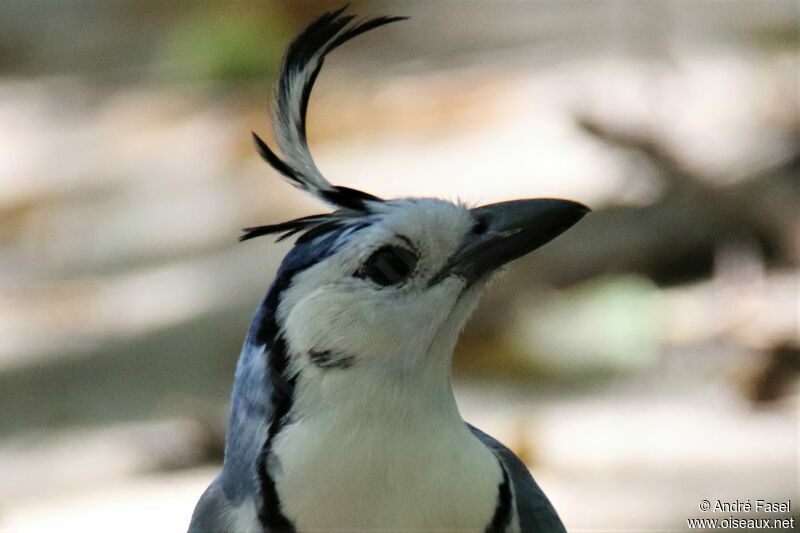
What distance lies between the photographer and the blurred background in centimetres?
323

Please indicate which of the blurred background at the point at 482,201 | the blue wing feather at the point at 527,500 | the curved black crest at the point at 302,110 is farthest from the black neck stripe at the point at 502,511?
the blurred background at the point at 482,201

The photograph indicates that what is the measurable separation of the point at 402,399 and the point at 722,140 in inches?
103

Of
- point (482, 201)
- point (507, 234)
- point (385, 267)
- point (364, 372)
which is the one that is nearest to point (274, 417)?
point (364, 372)

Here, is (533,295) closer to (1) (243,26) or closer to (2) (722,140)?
(2) (722,140)

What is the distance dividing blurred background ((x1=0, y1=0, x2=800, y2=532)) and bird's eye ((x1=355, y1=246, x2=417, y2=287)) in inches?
54.0

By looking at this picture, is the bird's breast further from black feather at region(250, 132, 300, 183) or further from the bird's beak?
black feather at region(250, 132, 300, 183)

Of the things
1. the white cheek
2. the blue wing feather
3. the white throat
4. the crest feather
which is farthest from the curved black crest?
the blue wing feather

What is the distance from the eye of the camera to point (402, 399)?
5.29 feet

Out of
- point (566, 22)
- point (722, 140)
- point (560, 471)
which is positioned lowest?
point (560, 471)

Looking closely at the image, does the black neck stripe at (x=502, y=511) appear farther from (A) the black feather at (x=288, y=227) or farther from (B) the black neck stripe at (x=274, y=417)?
(A) the black feather at (x=288, y=227)

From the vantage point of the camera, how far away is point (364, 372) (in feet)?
5.31

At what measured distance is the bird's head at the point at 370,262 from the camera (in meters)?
1.62

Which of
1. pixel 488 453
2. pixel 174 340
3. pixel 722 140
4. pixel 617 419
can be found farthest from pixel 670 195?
pixel 488 453

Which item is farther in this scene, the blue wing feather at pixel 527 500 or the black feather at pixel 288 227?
the blue wing feather at pixel 527 500
